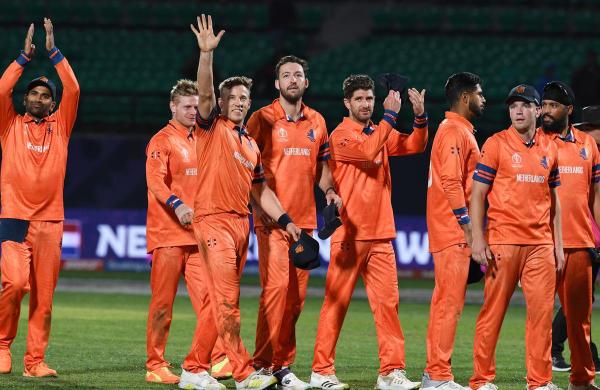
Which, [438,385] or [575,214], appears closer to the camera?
[438,385]

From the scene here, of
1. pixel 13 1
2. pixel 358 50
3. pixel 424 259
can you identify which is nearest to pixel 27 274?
pixel 424 259

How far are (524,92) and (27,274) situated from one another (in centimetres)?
437

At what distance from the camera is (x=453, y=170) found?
8781 millimetres

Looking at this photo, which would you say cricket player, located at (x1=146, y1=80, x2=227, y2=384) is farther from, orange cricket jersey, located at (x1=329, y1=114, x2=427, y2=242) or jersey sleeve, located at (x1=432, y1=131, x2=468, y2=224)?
jersey sleeve, located at (x1=432, y1=131, x2=468, y2=224)

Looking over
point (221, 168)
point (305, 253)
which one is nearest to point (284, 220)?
point (305, 253)

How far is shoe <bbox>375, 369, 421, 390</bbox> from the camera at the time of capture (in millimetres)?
9070

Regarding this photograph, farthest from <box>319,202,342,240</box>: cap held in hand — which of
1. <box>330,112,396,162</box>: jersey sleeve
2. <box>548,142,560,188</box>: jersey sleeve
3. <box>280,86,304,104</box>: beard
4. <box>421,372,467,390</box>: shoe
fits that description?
<box>548,142,560,188</box>: jersey sleeve

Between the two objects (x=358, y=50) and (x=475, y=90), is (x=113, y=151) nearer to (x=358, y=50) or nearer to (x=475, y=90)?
(x=358, y=50)

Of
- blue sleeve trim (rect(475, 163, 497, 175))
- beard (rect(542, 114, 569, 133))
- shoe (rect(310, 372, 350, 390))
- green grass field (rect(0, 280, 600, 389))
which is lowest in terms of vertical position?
green grass field (rect(0, 280, 600, 389))

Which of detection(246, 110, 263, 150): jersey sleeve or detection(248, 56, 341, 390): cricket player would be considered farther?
detection(246, 110, 263, 150): jersey sleeve

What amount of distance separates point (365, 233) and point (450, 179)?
104 cm

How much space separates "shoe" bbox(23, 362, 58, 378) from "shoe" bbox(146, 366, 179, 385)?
31.4 inches

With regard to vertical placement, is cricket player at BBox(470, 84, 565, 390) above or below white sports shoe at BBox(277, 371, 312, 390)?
above

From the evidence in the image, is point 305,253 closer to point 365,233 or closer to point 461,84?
point 365,233
